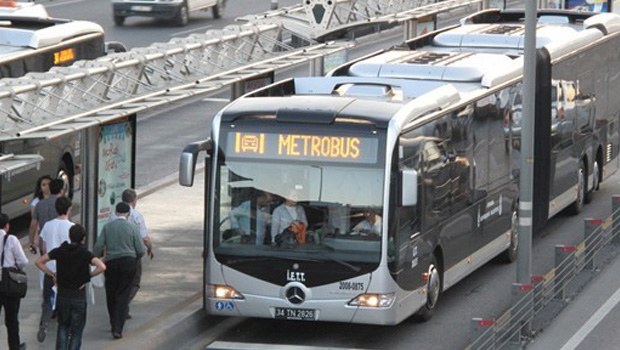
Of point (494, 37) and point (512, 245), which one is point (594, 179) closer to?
point (494, 37)

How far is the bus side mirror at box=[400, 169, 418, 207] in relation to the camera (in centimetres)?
1811

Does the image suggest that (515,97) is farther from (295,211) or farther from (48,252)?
(48,252)

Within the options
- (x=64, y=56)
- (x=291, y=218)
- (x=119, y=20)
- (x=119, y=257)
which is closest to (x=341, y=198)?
(x=291, y=218)

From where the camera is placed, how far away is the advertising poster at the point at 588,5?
46594 mm

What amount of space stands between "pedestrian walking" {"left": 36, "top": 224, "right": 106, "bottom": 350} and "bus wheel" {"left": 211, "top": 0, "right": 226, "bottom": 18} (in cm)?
3880

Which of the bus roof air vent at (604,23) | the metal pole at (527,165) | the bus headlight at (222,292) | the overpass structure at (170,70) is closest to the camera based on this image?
the bus headlight at (222,292)

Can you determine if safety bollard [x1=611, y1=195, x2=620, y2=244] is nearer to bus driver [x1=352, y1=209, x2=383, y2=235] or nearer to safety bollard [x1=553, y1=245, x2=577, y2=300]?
safety bollard [x1=553, y1=245, x2=577, y2=300]

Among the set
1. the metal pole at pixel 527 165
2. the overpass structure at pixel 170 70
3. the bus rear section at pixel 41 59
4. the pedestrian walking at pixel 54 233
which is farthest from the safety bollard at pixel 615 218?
the pedestrian walking at pixel 54 233

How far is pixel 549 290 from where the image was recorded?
20.6 metres

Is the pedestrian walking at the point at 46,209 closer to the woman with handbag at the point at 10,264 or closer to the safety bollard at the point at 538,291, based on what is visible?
the woman with handbag at the point at 10,264

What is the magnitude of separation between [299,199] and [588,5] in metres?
30.4

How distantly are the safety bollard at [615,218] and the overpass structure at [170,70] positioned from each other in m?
5.08

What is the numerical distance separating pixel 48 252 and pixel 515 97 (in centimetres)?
831

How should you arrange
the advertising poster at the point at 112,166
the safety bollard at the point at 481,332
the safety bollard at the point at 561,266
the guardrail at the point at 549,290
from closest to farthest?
1. the safety bollard at the point at 481,332
2. the guardrail at the point at 549,290
3. the advertising poster at the point at 112,166
4. the safety bollard at the point at 561,266
